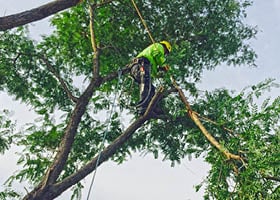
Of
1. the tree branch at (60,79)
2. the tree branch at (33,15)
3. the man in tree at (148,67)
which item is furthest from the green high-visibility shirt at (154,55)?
the tree branch at (33,15)

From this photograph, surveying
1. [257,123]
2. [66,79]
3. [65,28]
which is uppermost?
[65,28]

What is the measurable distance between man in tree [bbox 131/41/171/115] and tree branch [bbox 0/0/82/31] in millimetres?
3580

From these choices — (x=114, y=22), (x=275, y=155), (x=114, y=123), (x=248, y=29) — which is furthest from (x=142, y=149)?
(x=275, y=155)

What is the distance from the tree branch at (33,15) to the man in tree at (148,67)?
3580mm

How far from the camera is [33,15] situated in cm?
603

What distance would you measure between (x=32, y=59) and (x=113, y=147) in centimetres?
321

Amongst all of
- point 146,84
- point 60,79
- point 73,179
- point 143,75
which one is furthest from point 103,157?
point 60,79

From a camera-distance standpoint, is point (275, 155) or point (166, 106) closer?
point (275, 155)

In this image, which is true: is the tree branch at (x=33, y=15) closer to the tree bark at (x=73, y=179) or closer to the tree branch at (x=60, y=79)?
the tree bark at (x=73, y=179)

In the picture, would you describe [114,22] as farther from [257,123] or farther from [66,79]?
[257,123]

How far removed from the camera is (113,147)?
1079 cm

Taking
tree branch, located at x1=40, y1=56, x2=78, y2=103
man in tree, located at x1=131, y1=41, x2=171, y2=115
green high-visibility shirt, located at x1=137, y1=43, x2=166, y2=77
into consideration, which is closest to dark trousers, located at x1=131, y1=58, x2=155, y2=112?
man in tree, located at x1=131, y1=41, x2=171, y2=115

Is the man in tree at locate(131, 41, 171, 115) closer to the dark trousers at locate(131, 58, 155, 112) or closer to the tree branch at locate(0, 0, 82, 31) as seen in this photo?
the dark trousers at locate(131, 58, 155, 112)

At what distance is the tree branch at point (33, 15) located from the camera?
5945mm
